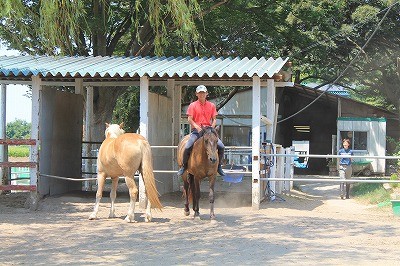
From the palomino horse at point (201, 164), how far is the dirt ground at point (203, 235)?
1.44 feet

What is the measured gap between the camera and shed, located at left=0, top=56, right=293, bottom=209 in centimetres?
1157

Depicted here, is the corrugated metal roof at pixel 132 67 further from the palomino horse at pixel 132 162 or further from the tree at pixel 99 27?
the palomino horse at pixel 132 162

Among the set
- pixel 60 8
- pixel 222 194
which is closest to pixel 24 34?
pixel 60 8

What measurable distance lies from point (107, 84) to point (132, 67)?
6.75 ft

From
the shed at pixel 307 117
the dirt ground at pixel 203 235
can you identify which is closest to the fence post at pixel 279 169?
the dirt ground at pixel 203 235

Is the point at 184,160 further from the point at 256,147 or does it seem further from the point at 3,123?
the point at 3,123

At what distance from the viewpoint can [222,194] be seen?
14.5 meters

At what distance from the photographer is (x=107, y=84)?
549 inches

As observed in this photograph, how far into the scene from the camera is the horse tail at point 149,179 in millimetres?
9617

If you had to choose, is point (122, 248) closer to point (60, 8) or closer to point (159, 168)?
point (60, 8)

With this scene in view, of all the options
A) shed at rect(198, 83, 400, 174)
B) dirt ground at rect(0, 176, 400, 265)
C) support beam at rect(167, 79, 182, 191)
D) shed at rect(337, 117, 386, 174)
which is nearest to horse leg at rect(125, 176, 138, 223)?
dirt ground at rect(0, 176, 400, 265)

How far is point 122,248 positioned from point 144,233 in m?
1.27

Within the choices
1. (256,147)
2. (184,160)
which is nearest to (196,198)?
(184,160)

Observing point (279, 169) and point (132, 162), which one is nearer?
point (132, 162)
